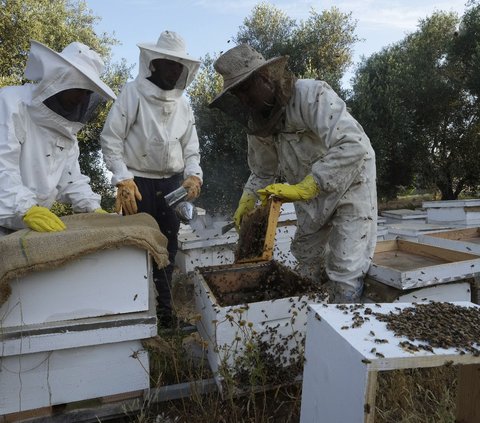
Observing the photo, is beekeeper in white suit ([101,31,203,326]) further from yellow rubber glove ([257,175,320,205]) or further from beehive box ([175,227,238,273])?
beehive box ([175,227,238,273])

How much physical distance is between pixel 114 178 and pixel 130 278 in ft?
4.79

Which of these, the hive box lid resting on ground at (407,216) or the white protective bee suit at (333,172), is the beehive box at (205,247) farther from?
the hive box lid resting on ground at (407,216)

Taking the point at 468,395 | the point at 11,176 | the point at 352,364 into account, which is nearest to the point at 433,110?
the point at 468,395

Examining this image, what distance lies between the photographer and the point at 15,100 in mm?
2391

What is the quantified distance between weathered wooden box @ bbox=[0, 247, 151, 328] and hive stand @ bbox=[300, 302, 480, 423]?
90cm

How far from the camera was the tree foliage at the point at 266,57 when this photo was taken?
10141mm

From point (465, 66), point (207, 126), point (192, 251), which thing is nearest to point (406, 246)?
point (192, 251)

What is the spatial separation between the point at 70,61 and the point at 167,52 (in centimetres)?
101

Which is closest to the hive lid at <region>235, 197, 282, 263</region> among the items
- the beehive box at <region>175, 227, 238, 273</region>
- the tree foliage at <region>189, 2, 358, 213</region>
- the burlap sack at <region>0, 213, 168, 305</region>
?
the burlap sack at <region>0, 213, 168, 305</region>

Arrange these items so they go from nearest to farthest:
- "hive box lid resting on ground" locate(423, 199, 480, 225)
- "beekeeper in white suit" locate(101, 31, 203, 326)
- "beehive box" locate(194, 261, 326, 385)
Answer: "beehive box" locate(194, 261, 326, 385) → "beekeeper in white suit" locate(101, 31, 203, 326) → "hive box lid resting on ground" locate(423, 199, 480, 225)

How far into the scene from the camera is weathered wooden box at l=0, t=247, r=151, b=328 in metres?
1.79

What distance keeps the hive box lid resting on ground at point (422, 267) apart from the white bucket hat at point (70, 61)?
2.12 m

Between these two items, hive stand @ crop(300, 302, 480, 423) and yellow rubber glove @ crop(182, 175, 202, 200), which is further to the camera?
yellow rubber glove @ crop(182, 175, 202, 200)

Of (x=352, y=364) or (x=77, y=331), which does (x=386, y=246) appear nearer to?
(x=352, y=364)
